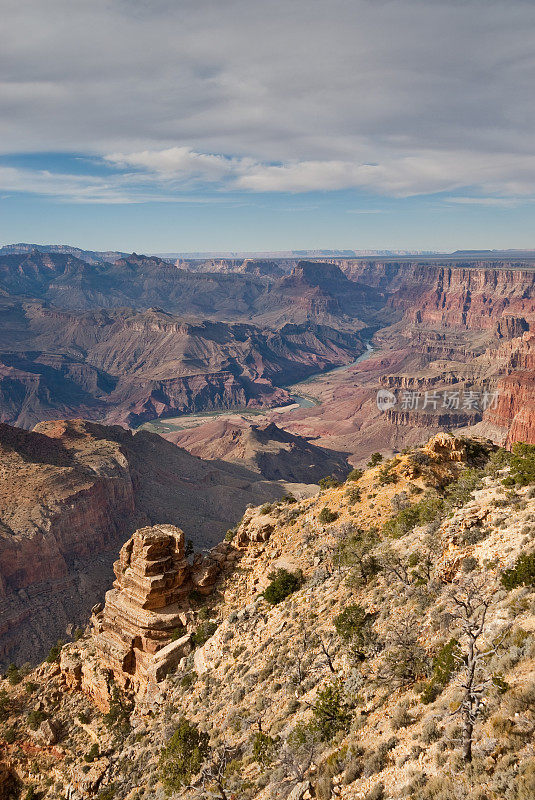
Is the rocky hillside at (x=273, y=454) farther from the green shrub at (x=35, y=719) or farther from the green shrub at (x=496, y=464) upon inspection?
the green shrub at (x=35, y=719)

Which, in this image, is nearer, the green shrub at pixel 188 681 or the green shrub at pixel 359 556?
the green shrub at pixel 359 556

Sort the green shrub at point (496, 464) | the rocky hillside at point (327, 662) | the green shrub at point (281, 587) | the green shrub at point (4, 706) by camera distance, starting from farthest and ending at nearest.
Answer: the green shrub at point (4, 706), the green shrub at point (496, 464), the green shrub at point (281, 587), the rocky hillside at point (327, 662)

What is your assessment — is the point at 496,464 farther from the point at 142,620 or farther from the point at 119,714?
the point at 119,714

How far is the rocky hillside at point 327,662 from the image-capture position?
14.0 meters

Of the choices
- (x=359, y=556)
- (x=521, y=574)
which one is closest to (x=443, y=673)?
(x=521, y=574)

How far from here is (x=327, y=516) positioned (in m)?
34.1

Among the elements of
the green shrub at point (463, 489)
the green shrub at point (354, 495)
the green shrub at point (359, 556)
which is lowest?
the green shrub at point (359, 556)

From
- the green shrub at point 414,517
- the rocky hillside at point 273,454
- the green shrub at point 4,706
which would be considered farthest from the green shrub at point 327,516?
the rocky hillside at point 273,454

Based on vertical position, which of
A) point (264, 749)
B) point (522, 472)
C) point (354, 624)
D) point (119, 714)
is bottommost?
point (119, 714)

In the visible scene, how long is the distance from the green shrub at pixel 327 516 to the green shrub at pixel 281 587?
4.59 meters

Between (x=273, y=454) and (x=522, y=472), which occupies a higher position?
(x=522, y=472)

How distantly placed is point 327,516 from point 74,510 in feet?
195

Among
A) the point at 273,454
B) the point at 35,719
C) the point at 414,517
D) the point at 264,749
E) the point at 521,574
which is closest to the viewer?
the point at 521,574

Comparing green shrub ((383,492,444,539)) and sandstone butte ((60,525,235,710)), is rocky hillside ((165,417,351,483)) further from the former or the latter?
green shrub ((383,492,444,539))
